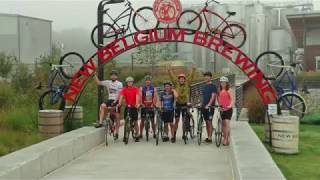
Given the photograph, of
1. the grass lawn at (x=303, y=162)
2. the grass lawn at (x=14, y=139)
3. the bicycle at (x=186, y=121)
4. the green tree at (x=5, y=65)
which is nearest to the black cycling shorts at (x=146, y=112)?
the bicycle at (x=186, y=121)

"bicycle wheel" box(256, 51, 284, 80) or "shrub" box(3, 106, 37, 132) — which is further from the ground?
"bicycle wheel" box(256, 51, 284, 80)

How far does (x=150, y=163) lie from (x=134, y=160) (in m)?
0.47

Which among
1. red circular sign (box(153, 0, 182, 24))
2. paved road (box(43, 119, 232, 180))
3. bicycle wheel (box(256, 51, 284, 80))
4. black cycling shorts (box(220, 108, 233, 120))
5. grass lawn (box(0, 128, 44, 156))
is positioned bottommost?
paved road (box(43, 119, 232, 180))

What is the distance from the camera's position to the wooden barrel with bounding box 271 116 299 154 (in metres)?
11.6

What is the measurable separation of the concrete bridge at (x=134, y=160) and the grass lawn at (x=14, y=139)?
741mm

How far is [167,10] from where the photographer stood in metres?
14.1

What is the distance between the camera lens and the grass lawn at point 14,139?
34.3 ft

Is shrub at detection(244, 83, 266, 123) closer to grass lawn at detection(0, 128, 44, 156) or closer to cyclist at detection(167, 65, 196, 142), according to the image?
cyclist at detection(167, 65, 196, 142)

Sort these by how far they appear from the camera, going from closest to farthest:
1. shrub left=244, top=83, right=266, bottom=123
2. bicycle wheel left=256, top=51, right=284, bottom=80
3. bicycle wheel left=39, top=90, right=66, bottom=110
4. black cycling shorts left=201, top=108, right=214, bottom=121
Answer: black cycling shorts left=201, top=108, right=214, bottom=121 < bicycle wheel left=39, top=90, right=66, bottom=110 < bicycle wheel left=256, top=51, right=284, bottom=80 < shrub left=244, top=83, right=266, bottom=123

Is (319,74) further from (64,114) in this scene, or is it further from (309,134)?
(64,114)

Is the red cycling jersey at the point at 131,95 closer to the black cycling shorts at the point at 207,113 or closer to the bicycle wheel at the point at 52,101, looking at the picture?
the black cycling shorts at the point at 207,113

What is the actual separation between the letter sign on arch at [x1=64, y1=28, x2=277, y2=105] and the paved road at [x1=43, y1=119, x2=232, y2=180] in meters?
1.95

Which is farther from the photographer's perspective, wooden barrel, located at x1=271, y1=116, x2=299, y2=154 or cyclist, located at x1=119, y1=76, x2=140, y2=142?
cyclist, located at x1=119, y1=76, x2=140, y2=142

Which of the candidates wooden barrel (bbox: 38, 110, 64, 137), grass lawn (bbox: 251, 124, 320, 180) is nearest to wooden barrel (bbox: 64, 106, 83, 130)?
wooden barrel (bbox: 38, 110, 64, 137)
